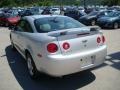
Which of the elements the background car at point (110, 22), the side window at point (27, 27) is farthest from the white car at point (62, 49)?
the background car at point (110, 22)

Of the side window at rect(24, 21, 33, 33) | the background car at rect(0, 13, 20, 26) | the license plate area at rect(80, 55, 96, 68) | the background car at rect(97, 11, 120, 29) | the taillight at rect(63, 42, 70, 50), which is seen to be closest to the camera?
the taillight at rect(63, 42, 70, 50)

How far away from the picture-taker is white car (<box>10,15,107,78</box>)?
5.01 metres

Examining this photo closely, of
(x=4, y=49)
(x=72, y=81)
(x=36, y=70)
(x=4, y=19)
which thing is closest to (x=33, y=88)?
(x=36, y=70)

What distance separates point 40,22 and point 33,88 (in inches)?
70.7

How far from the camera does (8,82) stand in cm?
588

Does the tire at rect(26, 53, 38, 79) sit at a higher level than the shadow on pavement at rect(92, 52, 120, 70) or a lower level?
higher

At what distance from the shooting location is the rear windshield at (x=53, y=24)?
5957mm

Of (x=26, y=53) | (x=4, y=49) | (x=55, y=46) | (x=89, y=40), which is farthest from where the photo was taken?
(x=4, y=49)

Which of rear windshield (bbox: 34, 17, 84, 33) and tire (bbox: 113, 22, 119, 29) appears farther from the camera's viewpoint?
tire (bbox: 113, 22, 119, 29)

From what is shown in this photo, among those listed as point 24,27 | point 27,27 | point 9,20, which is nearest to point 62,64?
point 27,27

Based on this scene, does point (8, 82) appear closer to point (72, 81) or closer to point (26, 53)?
point (26, 53)

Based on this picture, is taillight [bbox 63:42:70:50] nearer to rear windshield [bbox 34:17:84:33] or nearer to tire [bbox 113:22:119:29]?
rear windshield [bbox 34:17:84:33]

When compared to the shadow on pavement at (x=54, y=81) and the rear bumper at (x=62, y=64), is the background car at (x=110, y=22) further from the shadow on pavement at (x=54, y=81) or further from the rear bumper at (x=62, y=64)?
the rear bumper at (x=62, y=64)

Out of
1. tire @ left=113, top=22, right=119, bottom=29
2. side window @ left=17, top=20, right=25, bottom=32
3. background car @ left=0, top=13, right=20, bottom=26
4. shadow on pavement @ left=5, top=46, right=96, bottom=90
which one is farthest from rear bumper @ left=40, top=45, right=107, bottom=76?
background car @ left=0, top=13, right=20, bottom=26
